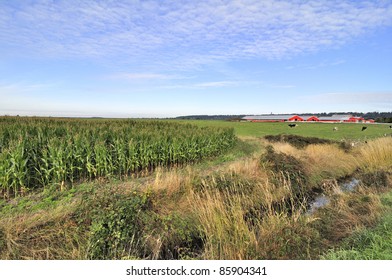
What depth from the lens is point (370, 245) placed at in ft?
14.8

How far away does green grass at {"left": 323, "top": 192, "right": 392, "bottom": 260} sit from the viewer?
13.3ft

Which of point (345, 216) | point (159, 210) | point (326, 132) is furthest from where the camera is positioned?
point (326, 132)

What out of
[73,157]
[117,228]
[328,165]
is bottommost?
[328,165]

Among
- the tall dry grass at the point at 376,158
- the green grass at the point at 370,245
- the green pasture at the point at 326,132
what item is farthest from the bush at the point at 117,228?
the green pasture at the point at 326,132

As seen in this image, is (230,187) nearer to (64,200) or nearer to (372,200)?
(372,200)

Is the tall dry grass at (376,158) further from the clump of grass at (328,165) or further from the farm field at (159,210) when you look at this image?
the farm field at (159,210)

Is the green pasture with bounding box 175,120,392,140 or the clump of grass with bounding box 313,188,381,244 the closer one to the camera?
the clump of grass with bounding box 313,188,381,244

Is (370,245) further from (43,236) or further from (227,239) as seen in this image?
(43,236)

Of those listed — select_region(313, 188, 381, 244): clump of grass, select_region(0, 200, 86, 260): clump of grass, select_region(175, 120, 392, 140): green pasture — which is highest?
select_region(175, 120, 392, 140): green pasture

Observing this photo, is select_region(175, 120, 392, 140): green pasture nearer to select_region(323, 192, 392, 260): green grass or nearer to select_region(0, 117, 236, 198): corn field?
select_region(0, 117, 236, 198): corn field

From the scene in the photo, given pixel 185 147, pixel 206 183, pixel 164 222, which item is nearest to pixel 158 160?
pixel 185 147

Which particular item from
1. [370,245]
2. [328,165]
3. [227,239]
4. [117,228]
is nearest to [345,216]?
[370,245]

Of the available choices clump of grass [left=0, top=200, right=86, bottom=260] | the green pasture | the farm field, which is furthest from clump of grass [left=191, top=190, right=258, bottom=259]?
the green pasture

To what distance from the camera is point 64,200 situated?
6.93 meters
